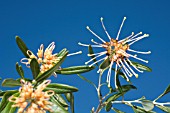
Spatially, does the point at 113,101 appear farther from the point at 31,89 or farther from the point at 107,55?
the point at 31,89

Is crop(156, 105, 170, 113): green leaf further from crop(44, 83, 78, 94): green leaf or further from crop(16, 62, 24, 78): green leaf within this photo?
crop(16, 62, 24, 78): green leaf

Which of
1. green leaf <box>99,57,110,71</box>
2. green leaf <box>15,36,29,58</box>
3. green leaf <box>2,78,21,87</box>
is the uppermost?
green leaf <box>15,36,29,58</box>

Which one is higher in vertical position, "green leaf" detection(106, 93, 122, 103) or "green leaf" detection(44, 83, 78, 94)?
"green leaf" detection(106, 93, 122, 103)

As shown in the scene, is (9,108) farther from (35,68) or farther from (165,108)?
(165,108)

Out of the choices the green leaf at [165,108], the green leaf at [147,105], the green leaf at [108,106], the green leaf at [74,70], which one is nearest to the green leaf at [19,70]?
the green leaf at [74,70]

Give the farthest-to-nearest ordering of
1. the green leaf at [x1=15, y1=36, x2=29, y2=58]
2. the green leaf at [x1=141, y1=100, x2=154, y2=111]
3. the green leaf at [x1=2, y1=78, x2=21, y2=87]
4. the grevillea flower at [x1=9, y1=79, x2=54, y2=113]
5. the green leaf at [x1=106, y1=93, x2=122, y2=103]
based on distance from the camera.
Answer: the green leaf at [x1=106, y1=93, x2=122, y2=103] < the green leaf at [x1=141, y1=100, x2=154, y2=111] < the green leaf at [x1=15, y1=36, x2=29, y2=58] < the green leaf at [x1=2, y1=78, x2=21, y2=87] < the grevillea flower at [x1=9, y1=79, x2=54, y2=113]

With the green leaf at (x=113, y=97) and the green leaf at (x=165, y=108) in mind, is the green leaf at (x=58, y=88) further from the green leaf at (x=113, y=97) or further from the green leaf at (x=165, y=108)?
the green leaf at (x=165, y=108)

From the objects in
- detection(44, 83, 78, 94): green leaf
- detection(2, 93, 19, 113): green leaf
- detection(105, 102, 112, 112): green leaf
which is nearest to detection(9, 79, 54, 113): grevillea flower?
detection(2, 93, 19, 113): green leaf

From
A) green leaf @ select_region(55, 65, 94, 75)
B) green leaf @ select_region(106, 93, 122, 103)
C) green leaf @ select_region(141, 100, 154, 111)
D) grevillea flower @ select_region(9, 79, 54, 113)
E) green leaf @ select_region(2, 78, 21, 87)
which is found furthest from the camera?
green leaf @ select_region(106, 93, 122, 103)
